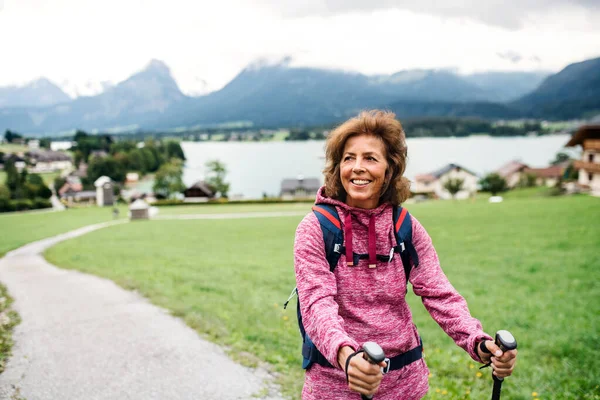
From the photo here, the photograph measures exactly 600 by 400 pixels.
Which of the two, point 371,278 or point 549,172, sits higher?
point 371,278

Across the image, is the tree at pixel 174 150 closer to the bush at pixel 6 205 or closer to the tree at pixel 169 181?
the tree at pixel 169 181

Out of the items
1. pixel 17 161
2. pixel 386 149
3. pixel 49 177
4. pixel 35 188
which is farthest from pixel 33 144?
pixel 386 149

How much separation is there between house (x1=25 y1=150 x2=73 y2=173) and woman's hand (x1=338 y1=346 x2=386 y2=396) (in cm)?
6799

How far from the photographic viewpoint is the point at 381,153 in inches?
93.9

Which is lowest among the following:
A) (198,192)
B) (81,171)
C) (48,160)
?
(198,192)

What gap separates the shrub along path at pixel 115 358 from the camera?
4.49m

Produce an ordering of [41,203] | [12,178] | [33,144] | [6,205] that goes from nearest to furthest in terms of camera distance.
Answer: [6,205]
[12,178]
[41,203]
[33,144]

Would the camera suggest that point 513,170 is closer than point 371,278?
No

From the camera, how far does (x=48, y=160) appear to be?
7606cm

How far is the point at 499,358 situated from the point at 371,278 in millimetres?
659

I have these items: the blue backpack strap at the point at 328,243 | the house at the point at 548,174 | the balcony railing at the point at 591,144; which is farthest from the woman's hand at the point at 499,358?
the house at the point at 548,174

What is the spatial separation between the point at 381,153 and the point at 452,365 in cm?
370

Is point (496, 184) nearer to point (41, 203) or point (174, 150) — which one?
point (41, 203)

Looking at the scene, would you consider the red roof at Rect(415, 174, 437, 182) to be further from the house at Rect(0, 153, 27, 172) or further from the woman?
the woman
